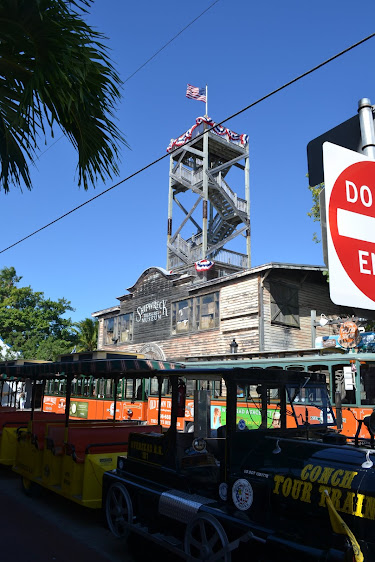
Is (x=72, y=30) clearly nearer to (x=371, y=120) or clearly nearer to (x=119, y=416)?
(x=371, y=120)

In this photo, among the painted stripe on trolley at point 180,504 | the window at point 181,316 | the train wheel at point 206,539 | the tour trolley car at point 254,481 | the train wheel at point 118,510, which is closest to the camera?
the tour trolley car at point 254,481

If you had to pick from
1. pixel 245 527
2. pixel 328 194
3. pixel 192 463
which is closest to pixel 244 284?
pixel 192 463

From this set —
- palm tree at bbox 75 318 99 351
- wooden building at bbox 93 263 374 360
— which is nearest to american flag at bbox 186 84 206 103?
wooden building at bbox 93 263 374 360

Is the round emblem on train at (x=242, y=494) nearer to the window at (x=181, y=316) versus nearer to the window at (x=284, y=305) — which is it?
the window at (x=284, y=305)

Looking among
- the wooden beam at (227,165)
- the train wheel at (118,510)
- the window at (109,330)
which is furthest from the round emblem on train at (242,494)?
the wooden beam at (227,165)

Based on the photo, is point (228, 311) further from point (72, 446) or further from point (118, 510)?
point (118, 510)

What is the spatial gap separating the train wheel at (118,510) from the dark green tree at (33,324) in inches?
1611

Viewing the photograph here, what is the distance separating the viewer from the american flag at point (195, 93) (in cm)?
3447

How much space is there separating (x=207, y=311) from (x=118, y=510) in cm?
Answer: 1701

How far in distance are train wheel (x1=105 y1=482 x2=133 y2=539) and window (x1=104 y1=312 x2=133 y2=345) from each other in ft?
71.2

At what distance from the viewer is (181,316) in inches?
966

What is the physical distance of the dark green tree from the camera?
48.3 m

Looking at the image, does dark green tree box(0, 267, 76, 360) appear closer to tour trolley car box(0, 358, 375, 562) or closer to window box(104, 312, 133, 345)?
window box(104, 312, 133, 345)

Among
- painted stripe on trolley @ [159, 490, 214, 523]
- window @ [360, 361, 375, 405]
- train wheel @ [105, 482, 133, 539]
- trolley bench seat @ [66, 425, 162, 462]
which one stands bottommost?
train wheel @ [105, 482, 133, 539]
